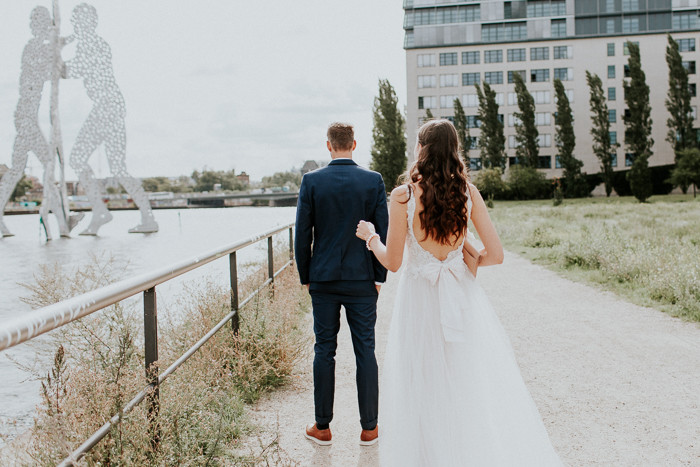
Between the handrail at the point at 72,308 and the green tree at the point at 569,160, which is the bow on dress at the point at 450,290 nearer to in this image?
the handrail at the point at 72,308

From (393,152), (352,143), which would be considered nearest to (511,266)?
(352,143)

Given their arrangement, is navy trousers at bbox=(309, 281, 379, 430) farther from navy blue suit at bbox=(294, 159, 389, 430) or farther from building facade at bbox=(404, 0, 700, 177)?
building facade at bbox=(404, 0, 700, 177)

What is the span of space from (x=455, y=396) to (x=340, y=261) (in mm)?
1038

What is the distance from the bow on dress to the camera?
119 inches

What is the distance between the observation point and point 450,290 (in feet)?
10.00

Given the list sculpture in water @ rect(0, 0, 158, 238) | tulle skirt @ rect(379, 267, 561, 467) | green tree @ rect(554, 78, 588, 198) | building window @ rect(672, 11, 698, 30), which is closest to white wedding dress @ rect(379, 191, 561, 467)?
tulle skirt @ rect(379, 267, 561, 467)

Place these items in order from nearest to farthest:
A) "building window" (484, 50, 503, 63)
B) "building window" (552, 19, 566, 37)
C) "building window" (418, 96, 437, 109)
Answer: "building window" (552, 19, 566, 37)
"building window" (484, 50, 503, 63)
"building window" (418, 96, 437, 109)

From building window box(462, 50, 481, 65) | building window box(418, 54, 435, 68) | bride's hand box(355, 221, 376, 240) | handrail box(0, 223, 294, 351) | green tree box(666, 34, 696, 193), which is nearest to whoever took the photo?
handrail box(0, 223, 294, 351)

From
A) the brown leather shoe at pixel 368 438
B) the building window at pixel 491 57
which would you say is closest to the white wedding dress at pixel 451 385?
the brown leather shoe at pixel 368 438

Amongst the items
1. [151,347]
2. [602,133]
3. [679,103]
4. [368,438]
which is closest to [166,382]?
[151,347]

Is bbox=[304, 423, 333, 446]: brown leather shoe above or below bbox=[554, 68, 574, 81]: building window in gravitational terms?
below

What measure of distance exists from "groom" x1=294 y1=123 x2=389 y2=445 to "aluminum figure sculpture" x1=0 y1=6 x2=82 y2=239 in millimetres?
37278

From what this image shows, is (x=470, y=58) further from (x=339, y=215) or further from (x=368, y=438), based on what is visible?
(x=368, y=438)

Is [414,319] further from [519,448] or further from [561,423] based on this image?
[561,423]
